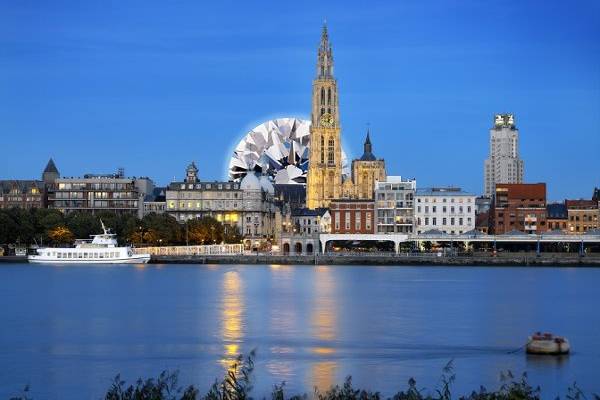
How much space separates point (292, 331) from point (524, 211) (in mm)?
101104

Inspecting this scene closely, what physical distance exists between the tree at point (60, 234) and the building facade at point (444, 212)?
140 feet

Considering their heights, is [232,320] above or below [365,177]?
below

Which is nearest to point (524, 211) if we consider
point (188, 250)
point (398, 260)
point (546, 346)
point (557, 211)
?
point (557, 211)

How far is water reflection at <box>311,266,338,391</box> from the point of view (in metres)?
34.9

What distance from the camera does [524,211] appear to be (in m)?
145

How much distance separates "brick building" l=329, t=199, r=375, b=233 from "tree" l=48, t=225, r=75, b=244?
1365 inches

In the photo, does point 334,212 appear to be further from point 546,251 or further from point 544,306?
point 544,306

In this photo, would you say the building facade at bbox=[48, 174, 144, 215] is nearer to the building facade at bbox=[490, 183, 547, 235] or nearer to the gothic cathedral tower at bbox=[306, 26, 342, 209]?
the gothic cathedral tower at bbox=[306, 26, 342, 209]

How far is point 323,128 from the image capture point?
187000 mm

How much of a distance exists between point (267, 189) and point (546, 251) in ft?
155

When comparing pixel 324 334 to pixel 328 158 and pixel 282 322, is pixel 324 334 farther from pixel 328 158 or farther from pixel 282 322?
pixel 328 158

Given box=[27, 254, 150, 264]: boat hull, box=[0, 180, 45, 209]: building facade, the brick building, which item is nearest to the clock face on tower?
the brick building

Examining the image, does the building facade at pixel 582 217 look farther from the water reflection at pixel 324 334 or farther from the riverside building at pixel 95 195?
the water reflection at pixel 324 334

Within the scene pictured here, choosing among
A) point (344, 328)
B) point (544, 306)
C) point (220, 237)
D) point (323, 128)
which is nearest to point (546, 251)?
point (220, 237)
